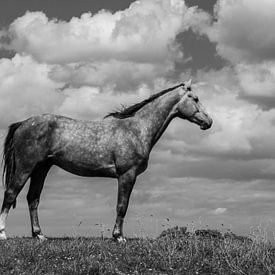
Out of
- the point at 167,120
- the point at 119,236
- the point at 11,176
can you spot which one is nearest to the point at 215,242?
the point at 119,236

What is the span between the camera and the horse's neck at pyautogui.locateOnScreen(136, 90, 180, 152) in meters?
16.2

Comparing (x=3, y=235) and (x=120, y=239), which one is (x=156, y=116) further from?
(x=3, y=235)

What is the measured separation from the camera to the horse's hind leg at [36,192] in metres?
16.8

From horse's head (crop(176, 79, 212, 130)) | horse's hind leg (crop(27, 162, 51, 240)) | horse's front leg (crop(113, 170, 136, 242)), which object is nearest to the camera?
horse's front leg (crop(113, 170, 136, 242))

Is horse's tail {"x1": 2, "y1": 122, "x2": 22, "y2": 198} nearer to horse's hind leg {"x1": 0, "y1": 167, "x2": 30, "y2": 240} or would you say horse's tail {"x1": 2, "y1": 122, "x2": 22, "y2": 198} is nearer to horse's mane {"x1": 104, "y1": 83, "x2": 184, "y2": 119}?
horse's hind leg {"x1": 0, "y1": 167, "x2": 30, "y2": 240}

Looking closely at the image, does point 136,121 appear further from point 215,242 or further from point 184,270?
point 184,270

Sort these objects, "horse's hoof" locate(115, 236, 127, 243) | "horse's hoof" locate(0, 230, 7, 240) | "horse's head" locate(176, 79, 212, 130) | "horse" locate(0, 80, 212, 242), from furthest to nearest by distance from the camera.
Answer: "horse's head" locate(176, 79, 212, 130), "horse's hoof" locate(0, 230, 7, 240), "horse" locate(0, 80, 212, 242), "horse's hoof" locate(115, 236, 127, 243)

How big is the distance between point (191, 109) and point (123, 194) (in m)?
3.26

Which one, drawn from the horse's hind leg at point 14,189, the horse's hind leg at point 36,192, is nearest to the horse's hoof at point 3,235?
the horse's hind leg at point 14,189

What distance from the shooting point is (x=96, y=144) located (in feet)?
52.0

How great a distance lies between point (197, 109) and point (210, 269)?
5.36 m

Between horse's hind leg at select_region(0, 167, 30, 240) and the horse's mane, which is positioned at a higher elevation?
the horse's mane

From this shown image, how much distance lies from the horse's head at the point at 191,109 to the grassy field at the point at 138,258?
387cm

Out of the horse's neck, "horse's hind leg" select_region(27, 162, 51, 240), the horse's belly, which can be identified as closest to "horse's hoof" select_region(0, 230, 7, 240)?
"horse's hind leg" select_region(27, 162, 51, 240)
